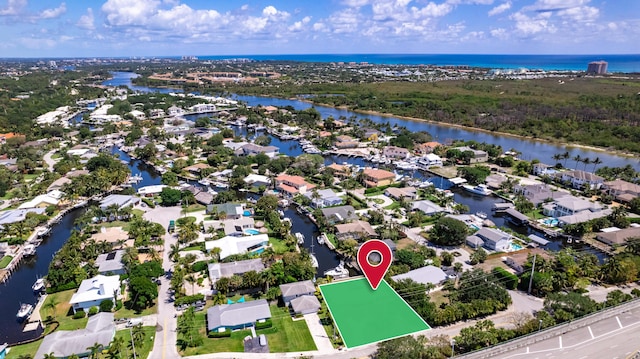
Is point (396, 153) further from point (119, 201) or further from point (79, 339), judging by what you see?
point (79, 339)

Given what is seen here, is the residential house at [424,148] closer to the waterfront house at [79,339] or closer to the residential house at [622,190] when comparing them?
the residential house at [622,190]

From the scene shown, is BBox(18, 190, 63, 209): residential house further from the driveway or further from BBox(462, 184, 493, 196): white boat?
BBox(462, 184, 493, 196): white boat

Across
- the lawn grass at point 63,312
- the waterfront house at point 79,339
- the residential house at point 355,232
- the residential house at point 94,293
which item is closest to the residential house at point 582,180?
the residential house at point 355,232

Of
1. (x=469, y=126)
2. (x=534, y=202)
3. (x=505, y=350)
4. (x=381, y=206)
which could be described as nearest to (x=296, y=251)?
(x=381, y=206)

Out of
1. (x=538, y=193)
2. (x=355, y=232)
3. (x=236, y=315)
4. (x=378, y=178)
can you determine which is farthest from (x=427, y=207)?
(x=236, y=315)

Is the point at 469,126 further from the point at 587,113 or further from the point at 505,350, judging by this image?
the point at 505,350
